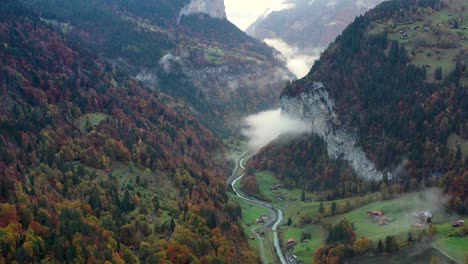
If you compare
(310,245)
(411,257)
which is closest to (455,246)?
(411,257)

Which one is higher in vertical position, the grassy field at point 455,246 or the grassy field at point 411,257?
the grassy field at point 455,246

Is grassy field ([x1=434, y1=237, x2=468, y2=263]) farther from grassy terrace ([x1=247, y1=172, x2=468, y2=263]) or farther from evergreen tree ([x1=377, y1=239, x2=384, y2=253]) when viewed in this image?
evergreen tree ([x1=377, y1=239, x2=384, y2=253])

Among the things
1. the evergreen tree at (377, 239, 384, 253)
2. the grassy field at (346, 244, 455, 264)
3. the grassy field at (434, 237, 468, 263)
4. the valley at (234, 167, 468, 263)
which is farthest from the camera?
the evergreen tree at (377, 239, 384, 253)

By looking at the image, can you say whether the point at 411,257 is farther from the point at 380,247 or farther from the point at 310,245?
the point at 310,245

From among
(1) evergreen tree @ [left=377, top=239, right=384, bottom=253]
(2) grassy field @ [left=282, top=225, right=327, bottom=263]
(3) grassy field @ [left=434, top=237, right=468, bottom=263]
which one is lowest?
(2) grassy field @ [left=282, top=225, right=327, bottom=263]

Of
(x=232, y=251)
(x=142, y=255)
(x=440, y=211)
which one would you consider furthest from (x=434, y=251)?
(x=142, y=255)

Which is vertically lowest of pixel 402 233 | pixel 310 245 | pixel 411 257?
pixel 310 245

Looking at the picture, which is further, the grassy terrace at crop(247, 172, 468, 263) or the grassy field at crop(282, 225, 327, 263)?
the grassy field at crop(282, 225, 327, 263)

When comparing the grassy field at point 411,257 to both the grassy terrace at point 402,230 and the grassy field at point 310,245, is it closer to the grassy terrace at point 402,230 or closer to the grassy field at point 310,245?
the grassy terrace at point 402,230

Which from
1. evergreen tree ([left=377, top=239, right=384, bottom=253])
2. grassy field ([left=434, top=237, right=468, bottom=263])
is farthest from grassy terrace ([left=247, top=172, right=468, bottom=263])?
evergreen tree ([left=377, top=239, right=384, bottom=253])

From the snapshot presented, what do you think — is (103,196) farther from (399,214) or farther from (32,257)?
(399,214)

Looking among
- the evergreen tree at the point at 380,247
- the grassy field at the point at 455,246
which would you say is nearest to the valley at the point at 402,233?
the grassy field at the point at 455,246
